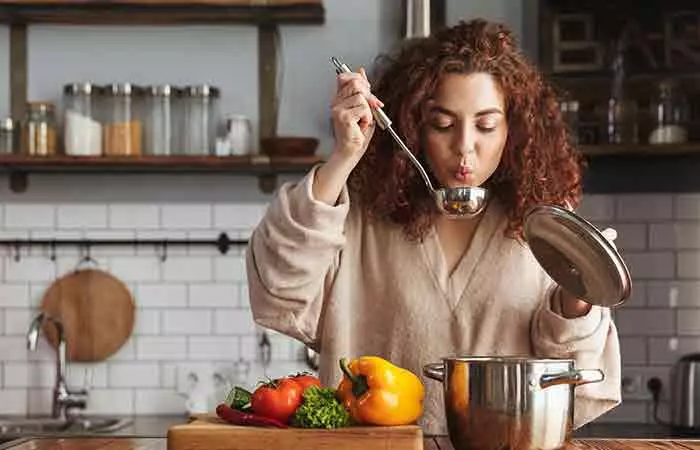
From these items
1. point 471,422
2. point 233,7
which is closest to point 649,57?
point 233,7

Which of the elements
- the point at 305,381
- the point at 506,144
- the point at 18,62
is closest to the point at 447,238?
the point at 506,144

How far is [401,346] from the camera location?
98.2 inches

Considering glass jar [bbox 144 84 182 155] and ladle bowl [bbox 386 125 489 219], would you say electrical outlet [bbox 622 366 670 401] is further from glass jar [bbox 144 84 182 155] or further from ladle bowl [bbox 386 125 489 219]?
ladle bowl [bbox 386 125 489 219]

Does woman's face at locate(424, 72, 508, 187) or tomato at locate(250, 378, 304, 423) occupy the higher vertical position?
woman's face at locate(424, 72, 508, 187)

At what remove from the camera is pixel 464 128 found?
7.87 feet

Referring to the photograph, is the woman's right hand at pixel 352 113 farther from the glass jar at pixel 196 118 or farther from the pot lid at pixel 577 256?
the glass jar at pixel 196 118

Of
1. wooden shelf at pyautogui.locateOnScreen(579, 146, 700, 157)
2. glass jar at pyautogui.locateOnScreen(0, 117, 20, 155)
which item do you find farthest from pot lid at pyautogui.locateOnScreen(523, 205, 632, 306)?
glass jar at pyautogui.locateOnScreen(0, 117, 20, 155)

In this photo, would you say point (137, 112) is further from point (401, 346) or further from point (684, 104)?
point (401, 346)

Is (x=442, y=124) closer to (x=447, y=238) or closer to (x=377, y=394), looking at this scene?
(x=447, y=238)

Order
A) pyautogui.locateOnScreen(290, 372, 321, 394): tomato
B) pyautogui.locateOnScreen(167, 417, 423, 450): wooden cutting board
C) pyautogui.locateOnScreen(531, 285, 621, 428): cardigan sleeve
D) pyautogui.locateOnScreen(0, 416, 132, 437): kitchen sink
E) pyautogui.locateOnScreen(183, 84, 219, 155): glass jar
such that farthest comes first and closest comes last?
pyautogui.locateOnScreen(183, 84, 219, 155): glass jar, pyautogui.locateOnScreen(0, 416, 132, 437): kitchen sink, pyautogui.locateOnScreen(531, 285, 621, 428): cardigan sleeve, pyautogui.locateOnScreen(290, 372, 321, 394): tomato, pyautogui.locateOnScreen(167, 417, 423, 450): wooden cutting board

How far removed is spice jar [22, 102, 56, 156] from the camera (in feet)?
14.6

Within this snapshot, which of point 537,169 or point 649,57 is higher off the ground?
point 649,57

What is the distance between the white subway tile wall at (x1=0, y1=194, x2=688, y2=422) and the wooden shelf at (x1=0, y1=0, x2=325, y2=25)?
674 mm

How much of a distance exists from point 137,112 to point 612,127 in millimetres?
1676
